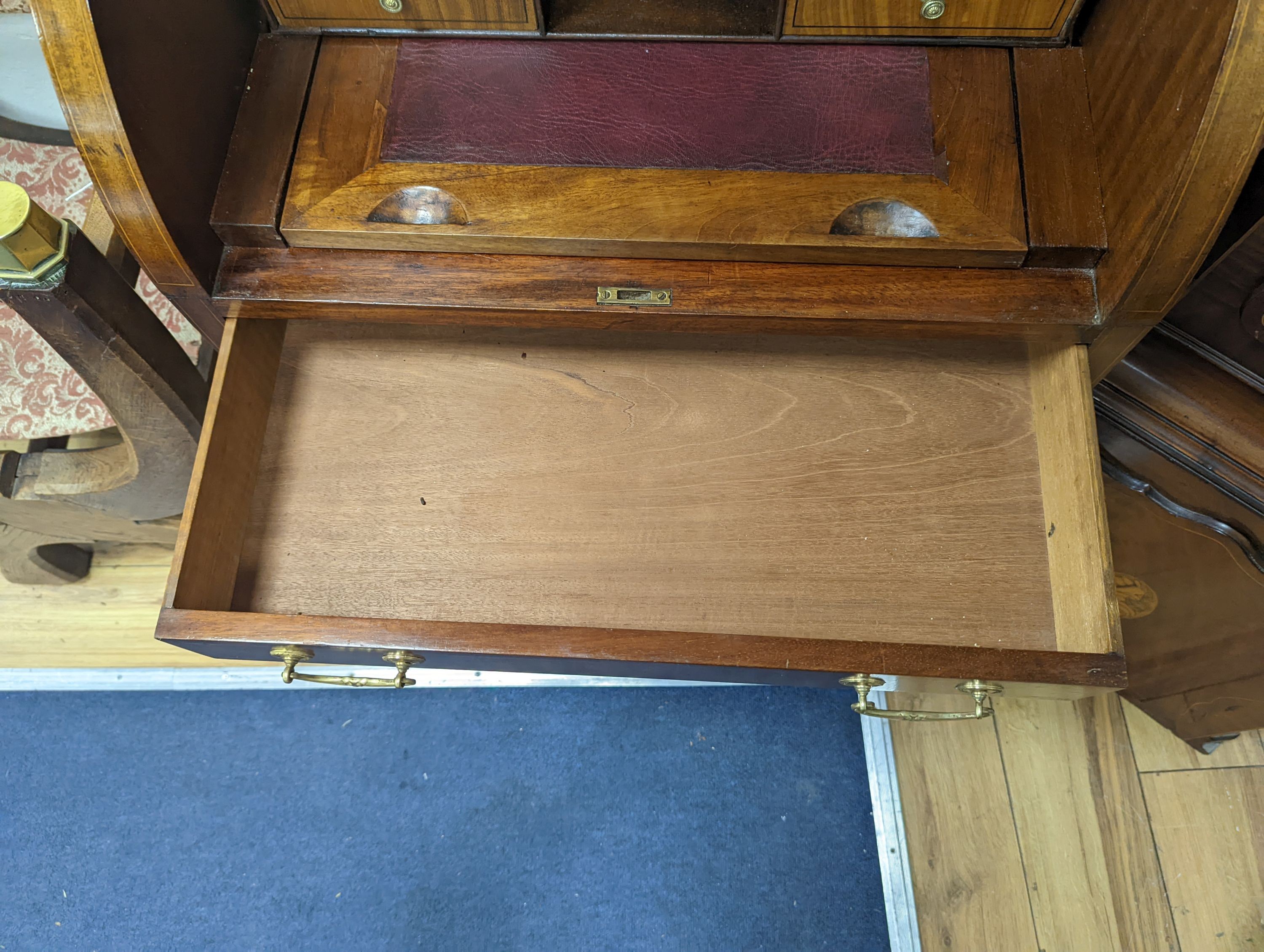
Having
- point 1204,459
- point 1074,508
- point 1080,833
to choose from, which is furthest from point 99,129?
point 1080,833

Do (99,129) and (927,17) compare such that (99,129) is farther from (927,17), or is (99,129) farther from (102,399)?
(927,17)

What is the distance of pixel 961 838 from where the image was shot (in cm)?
110

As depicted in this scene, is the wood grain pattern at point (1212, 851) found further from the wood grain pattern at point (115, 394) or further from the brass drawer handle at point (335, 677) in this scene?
the wood grain pattern at point (115, 394)

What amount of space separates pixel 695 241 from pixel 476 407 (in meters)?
0.29

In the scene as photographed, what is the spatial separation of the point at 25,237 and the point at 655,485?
0.53 m

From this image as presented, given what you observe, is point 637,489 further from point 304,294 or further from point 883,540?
point 304,294

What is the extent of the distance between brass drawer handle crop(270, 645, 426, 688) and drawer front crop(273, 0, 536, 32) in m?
0.52

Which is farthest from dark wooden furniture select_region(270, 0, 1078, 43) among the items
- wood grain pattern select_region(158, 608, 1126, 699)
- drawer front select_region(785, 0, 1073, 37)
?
wood grain pattern select_region(158, 608, 1126, 699)

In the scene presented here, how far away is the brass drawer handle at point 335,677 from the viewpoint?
631 mm

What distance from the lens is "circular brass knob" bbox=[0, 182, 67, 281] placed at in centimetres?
60

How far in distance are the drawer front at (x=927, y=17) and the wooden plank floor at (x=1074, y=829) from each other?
85 cm

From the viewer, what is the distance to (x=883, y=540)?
75 centimetres

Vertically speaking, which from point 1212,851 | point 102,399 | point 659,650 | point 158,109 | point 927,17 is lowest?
point 1212,851

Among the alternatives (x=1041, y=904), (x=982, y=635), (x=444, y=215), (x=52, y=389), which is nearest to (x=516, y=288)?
(x=444, y=215)
